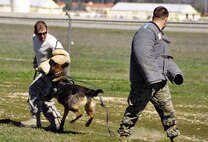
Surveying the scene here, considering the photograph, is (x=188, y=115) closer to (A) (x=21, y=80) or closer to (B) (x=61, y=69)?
(B) (x=61, y=69)

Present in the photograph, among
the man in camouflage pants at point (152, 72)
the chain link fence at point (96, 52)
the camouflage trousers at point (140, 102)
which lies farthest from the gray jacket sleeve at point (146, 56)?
the chain link fence at point (96, 52)

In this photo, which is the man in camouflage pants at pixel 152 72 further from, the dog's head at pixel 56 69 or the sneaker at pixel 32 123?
the sneaker at pixel 32 123

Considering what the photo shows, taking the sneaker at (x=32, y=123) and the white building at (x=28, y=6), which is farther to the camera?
the white building at (x=28, y=6)

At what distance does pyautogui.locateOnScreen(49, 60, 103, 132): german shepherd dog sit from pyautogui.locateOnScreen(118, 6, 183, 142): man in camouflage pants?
90 centimetres

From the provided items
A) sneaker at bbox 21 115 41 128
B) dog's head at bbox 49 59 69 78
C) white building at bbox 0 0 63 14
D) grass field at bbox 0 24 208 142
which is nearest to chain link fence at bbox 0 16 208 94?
grass field at bbox 0 24 208 142

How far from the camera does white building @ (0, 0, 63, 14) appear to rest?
77688 mm

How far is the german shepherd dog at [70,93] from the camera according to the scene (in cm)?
1052

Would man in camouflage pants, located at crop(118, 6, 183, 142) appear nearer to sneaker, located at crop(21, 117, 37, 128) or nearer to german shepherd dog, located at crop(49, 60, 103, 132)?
german shepherd dog, located at crop(49, 60, 103, 132)

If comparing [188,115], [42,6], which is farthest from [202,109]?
[42,6]

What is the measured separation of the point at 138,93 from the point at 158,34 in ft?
2.95

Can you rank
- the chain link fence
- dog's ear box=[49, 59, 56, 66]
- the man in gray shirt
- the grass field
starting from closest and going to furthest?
1. dog's ear box=[49, 59, 56, 66]
2. the man in gray shirt
3. the grass field
4. the chain link fence

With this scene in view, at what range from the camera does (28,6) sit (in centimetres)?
8100

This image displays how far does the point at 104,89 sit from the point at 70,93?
806 cm

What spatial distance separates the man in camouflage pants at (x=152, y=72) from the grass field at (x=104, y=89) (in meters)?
0.91
